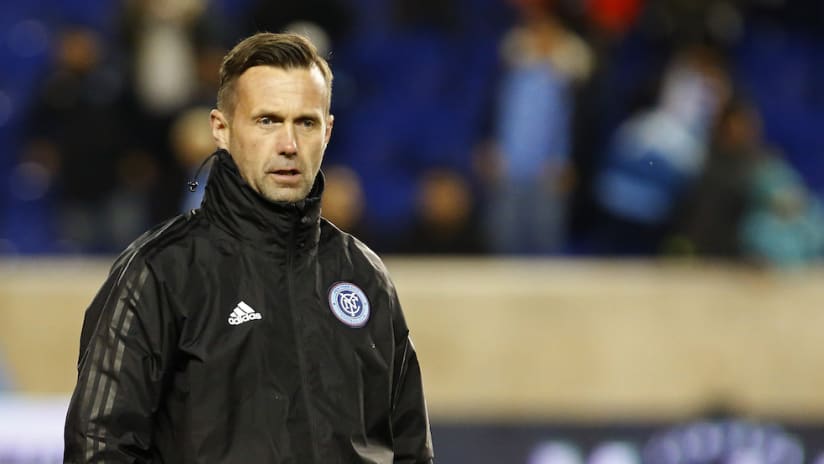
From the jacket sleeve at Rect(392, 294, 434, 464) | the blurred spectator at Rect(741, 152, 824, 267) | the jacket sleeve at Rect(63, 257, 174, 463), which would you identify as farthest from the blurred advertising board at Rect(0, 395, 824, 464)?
the jacket sleeve at Rect(63, 257, 174, 463)

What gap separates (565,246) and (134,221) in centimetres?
233

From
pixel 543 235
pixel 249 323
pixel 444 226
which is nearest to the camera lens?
pixel 249 323

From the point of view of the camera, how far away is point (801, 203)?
25.6 feet

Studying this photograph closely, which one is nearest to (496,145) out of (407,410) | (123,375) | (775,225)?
(775,225)

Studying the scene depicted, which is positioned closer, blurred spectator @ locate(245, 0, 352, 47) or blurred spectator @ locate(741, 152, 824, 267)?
blurred spectator @ locate(741, 152, 824, 267)

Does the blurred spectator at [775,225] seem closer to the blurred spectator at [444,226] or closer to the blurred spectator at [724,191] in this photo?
the blurred spectator at [724,191]

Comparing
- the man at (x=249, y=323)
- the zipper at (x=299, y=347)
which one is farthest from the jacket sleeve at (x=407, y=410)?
the zipper at (x=299, y=347)

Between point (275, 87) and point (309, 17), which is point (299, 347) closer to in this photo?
point (275, 87)

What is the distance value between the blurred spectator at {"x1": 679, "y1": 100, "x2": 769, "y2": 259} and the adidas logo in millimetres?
4955

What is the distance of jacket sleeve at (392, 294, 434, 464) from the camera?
3350 millimetres

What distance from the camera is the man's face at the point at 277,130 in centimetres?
309

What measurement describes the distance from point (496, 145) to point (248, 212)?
5.29 meters

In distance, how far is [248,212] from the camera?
3082mm

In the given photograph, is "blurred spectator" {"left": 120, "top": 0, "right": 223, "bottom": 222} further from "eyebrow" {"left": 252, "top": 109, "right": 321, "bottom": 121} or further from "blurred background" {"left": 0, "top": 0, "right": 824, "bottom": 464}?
"eyebrow" {"left": 252, "top": 109, "right": 321, "bottom": 121}
